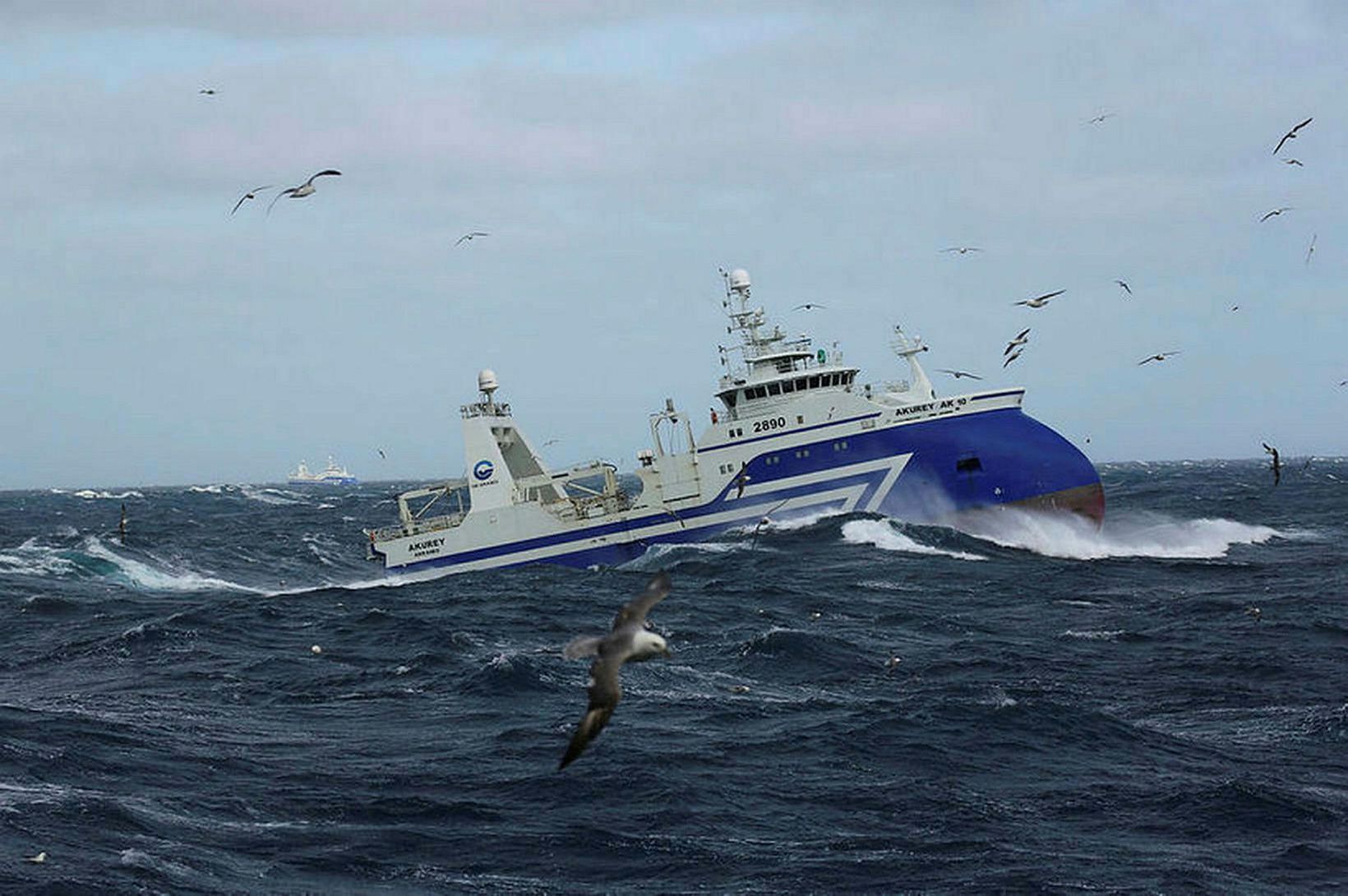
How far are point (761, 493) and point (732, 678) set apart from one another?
25.8 meters

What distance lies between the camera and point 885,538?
54531mm

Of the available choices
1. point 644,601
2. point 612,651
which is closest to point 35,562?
point 612,651

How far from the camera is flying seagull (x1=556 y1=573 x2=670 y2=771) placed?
39.8 feet

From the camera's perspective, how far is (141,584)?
58.6 metres

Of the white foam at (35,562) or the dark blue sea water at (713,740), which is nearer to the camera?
the dark blue sea water at (713,740)

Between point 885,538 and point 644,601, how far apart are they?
43.1 m

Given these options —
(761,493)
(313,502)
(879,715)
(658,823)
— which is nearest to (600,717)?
(658,823)

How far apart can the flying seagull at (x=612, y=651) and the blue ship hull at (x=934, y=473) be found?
43248mm

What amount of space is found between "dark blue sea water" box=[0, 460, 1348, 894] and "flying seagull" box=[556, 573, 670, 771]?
21.6 feet

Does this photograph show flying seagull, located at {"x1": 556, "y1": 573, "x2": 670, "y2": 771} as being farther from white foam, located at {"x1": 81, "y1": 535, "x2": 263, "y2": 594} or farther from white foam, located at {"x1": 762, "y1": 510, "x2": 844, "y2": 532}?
white foam, located at {"x1": 81, "y1": 535, "x2": 263, "y2": 594}

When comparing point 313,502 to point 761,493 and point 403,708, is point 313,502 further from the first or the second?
point 403,708

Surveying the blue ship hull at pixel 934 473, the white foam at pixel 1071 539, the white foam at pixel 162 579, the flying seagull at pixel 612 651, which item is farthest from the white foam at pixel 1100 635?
the white foam at pixel 162 579

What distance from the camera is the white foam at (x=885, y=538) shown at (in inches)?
2095

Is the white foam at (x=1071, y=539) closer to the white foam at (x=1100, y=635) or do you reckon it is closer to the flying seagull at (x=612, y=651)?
the white foam at (x=1100, y=635)
